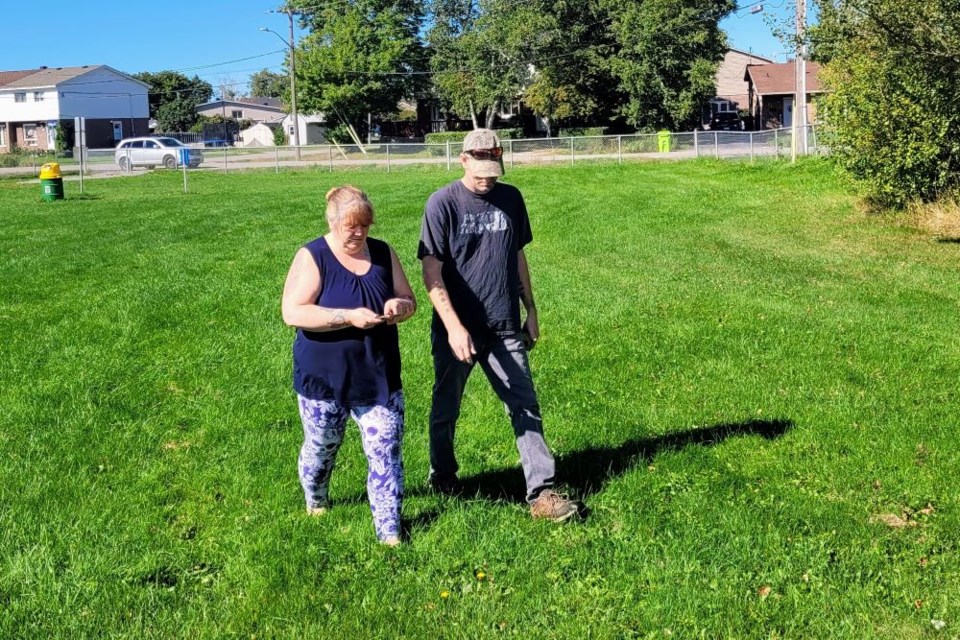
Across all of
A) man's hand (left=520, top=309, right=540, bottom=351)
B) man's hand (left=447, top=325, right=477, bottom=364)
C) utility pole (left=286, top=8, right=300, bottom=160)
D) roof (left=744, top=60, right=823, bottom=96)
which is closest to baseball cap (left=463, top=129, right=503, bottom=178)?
man's hand (left=447, top=325, right=477, bottom=364)

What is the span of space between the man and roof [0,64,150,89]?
239ft

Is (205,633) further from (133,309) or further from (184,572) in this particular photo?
(133,309)

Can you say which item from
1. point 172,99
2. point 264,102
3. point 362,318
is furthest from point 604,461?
point 264,102

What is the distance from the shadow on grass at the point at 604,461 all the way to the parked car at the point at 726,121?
60614mm

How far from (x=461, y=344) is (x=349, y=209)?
0.85 meters

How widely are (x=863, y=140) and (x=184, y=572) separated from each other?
50.0ft

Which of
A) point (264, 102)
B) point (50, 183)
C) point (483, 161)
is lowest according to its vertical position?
point (483, 161)

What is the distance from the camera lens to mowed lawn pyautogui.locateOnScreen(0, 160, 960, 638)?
3857 millimetres

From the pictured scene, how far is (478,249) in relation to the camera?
464cm

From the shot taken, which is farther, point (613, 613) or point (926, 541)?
point (926, 541)

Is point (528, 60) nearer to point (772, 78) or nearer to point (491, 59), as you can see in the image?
point (491, 59)

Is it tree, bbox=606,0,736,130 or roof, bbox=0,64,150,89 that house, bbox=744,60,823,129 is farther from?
roof, bbox=0,64,150,89

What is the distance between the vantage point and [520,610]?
3842 mm

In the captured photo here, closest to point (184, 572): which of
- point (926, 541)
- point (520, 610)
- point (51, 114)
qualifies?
point (520, 610)
